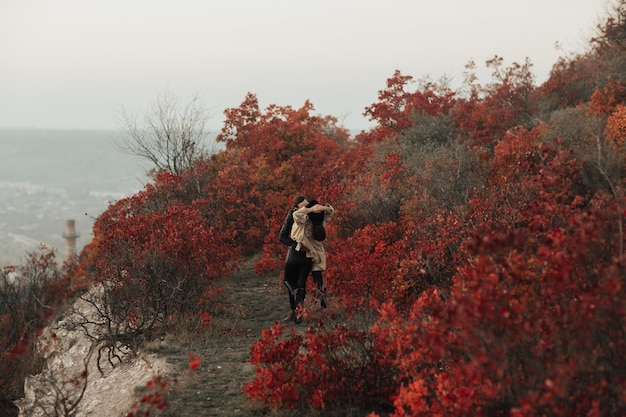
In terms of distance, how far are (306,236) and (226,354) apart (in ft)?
7.33

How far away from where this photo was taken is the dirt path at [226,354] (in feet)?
24.2

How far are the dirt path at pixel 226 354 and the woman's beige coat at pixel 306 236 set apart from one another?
176 centimetres

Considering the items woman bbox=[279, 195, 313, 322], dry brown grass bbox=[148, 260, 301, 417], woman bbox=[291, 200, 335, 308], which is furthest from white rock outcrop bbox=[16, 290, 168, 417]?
woman bbox=[291, 200, 335, 308]

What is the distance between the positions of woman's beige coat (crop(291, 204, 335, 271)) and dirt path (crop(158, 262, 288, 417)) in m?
1.76

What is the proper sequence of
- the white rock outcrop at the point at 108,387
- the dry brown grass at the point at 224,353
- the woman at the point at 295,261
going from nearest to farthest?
the dry brown grass at the point at 224,353, the white rock outcrop at the point at 108,387, the woman at the point at 295,261

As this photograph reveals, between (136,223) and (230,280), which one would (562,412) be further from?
(230,280)

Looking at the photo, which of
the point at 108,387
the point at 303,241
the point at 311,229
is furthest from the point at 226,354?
the point at 311,229

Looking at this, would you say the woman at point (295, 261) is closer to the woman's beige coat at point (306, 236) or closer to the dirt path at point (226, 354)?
the woman's beige coat at point (306, 236)

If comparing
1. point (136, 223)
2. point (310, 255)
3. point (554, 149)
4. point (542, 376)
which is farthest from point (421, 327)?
point (554, 149)

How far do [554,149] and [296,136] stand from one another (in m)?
12.4

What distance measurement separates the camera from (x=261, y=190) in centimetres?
2222

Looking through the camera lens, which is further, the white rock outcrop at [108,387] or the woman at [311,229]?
the woman at [311,229]

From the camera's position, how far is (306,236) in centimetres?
1024

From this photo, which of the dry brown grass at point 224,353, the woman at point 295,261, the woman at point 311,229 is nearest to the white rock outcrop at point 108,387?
the dry brown grass at point 224,353
